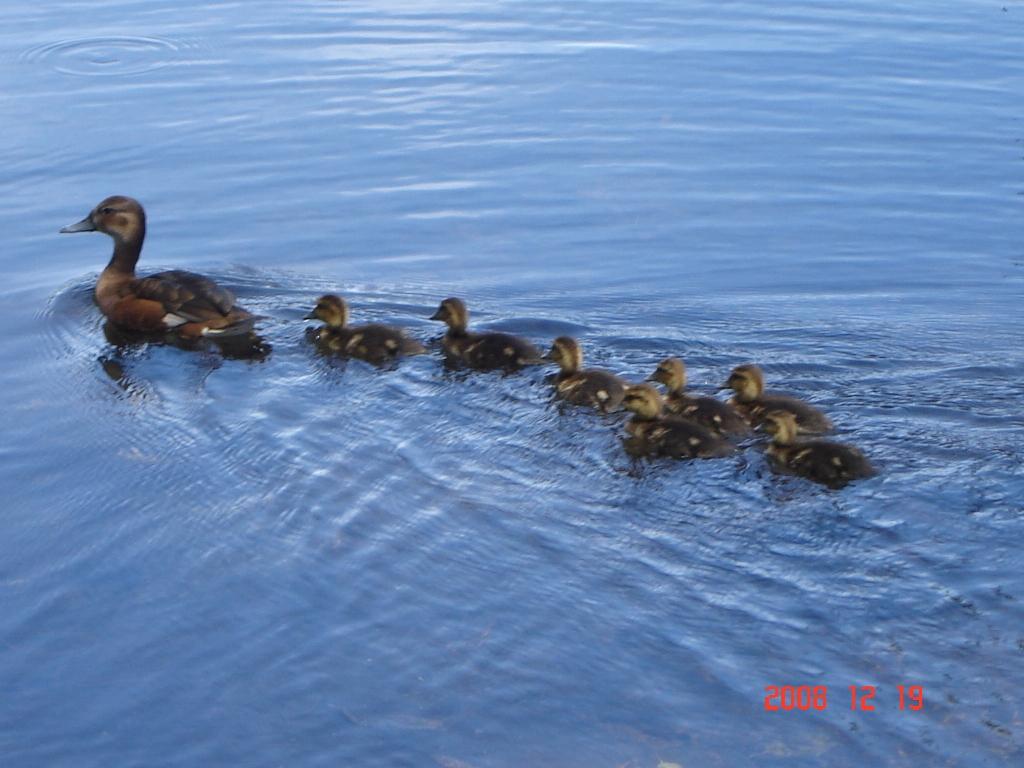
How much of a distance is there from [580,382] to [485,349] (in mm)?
618

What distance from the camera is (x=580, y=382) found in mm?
7012

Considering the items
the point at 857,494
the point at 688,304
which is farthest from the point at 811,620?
the point at 688,304

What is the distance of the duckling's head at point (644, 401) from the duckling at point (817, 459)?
549 mm

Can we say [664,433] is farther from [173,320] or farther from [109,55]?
[109,55]

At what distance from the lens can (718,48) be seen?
44.4ft

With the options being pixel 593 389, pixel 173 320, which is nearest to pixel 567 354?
pixel 593 389

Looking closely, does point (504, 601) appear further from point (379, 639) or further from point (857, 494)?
point (857, 494)

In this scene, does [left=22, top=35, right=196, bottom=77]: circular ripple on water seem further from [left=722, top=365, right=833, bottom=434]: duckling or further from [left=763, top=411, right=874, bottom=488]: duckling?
[left=763, top=411, right=874, bottom=488]: duckling

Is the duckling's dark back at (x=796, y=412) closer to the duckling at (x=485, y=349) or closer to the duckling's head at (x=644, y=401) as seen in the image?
the duckling's head at (x=644, y=401)

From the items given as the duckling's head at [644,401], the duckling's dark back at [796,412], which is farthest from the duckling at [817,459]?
the duckling's head at [644,401]

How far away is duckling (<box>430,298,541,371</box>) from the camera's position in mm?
7371

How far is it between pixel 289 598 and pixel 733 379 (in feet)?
8.34
